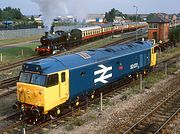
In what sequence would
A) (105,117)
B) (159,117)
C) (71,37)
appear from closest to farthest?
(105,117)
(159,117)
(71,37)

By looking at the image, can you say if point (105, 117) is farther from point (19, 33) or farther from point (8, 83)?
point (19, 33)

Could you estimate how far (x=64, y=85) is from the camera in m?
15.7

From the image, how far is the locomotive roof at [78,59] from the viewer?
15.1 m

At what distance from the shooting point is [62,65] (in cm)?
1579

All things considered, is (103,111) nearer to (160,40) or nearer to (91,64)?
(91,64)

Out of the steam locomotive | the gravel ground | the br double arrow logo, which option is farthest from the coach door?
the steam locomotive

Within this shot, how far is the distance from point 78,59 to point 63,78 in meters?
2.15

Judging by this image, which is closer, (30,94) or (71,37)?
(30,94)

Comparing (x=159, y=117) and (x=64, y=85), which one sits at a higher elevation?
(x=64, y=85)

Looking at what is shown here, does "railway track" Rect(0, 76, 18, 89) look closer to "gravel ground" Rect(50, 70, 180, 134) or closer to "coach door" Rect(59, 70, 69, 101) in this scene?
"gravel ground" Rect(50, 70, 180, 134)

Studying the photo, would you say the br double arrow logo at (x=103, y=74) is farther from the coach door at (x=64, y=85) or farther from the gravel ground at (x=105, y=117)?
Answer: the coach door at (x=64, y=85)

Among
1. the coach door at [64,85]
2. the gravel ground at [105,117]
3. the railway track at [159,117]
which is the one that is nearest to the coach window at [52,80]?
the coach door at [64,85]

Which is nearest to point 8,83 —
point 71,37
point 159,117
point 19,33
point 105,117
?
point 105,117

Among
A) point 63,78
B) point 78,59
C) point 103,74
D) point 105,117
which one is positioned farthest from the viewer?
point 103,74
